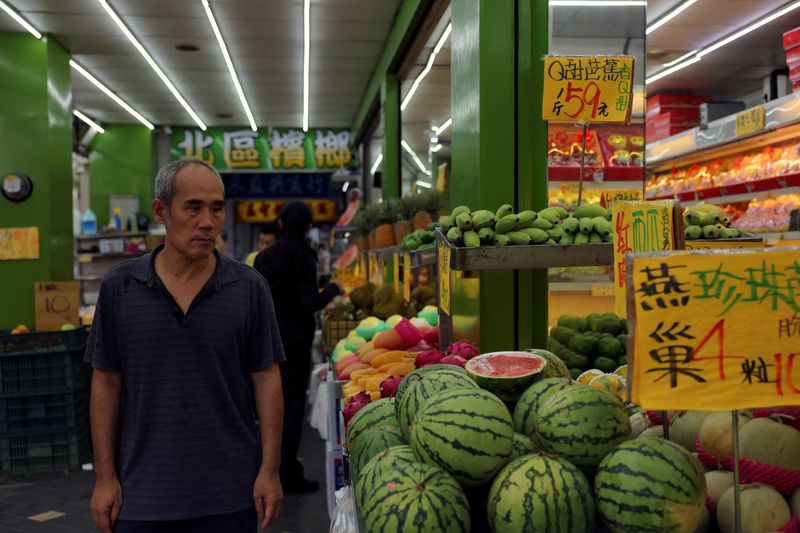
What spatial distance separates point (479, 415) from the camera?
180 centimetres

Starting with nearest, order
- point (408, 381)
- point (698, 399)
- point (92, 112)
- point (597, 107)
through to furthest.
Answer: point (698, 399)
point (408, 381)
point (597, 107)
point (92, 112)

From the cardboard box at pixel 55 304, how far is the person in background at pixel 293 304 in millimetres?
2726

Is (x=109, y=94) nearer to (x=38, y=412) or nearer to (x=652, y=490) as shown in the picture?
(x=38, y=412)

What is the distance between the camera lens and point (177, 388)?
222 centimetres

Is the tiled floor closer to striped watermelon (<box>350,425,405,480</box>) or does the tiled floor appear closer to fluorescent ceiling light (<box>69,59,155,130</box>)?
striped watermelon (<box>350,425,405,480</box>)

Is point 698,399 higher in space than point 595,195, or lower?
lower

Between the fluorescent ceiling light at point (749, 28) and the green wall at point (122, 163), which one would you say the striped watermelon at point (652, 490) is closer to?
the fluorescent ceiling light at point (749, 28)

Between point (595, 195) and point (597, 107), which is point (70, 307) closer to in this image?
point (595, 195)

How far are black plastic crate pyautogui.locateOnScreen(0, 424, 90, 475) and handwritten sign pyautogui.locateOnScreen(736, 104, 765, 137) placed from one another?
628 centimetres

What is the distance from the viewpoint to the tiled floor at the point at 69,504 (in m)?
4.77

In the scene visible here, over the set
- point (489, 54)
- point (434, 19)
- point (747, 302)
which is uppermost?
point (434, 19)

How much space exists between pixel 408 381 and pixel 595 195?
102 inches

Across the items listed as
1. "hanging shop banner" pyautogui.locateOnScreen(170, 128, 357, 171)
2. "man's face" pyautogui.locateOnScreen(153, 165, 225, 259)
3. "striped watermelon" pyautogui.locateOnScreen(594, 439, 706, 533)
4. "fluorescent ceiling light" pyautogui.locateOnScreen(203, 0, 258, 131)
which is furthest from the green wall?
"striped watermelon" pyautogui.locateOnScreen(594, 439, 706, 533)

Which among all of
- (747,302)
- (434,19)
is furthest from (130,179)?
(747,302)
